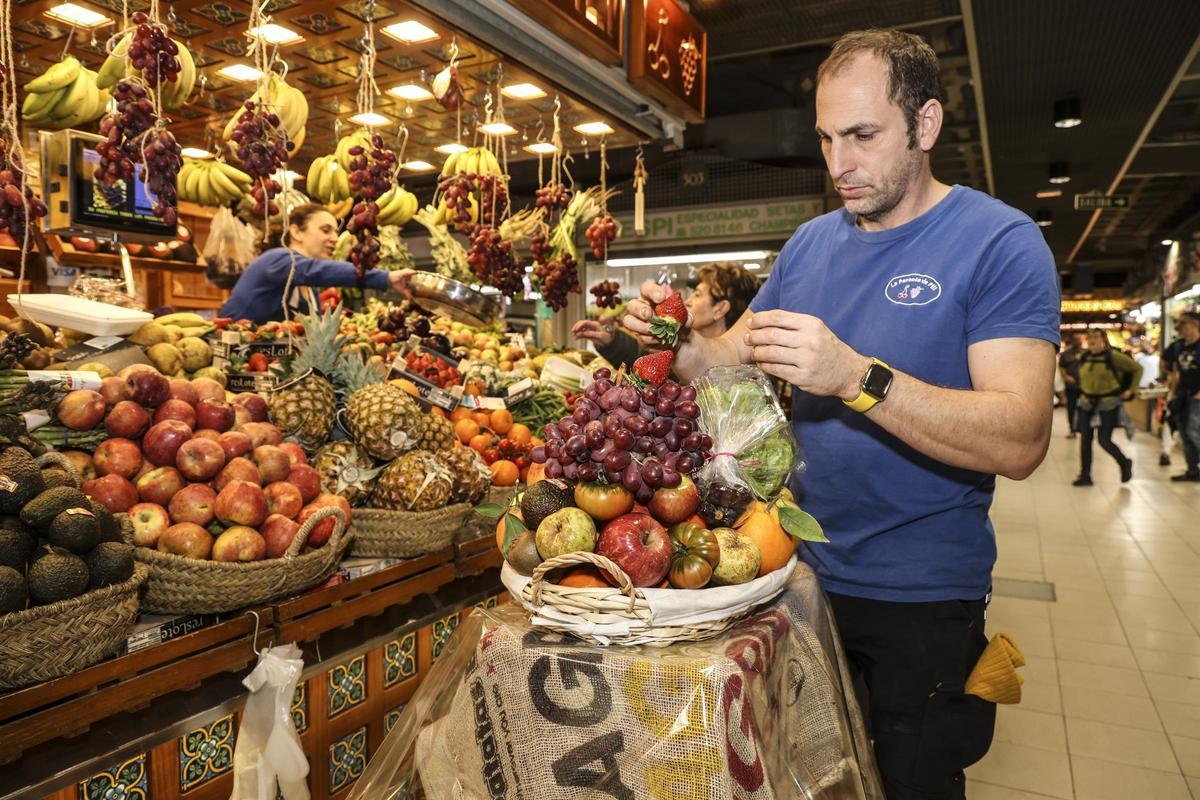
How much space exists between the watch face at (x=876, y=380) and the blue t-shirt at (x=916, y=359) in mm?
265

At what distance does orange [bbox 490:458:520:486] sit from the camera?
3152mm

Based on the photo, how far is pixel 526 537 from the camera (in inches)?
54.3

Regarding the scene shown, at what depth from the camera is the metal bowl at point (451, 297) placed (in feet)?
11.8

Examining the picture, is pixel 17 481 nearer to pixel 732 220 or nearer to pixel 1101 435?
pixel 732 220

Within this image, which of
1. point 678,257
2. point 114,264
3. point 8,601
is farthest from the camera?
point 678,257

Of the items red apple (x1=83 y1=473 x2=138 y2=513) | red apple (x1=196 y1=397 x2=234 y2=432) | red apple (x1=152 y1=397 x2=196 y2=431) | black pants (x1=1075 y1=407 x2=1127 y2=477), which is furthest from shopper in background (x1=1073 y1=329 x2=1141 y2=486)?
red apple (x1=83 y1=473 x2=138 y2=513)

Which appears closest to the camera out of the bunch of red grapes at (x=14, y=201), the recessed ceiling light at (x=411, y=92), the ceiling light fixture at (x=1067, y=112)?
the bunch of red grapes at (x=14, y=201)

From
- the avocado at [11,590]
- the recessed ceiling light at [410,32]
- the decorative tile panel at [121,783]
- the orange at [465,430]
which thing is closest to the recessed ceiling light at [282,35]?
the recessed ceiling light at [410,32]

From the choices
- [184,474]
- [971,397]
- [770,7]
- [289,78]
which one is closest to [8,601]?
[184,474]

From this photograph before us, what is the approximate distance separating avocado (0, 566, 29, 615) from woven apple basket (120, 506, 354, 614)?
32cm

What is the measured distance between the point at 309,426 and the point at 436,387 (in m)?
0.62

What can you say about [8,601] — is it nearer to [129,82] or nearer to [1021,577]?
[129,82]

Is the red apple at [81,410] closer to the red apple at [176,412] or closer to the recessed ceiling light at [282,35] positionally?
the red apple at [176,412]

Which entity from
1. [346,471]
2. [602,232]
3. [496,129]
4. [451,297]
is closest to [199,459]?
[346,471]
